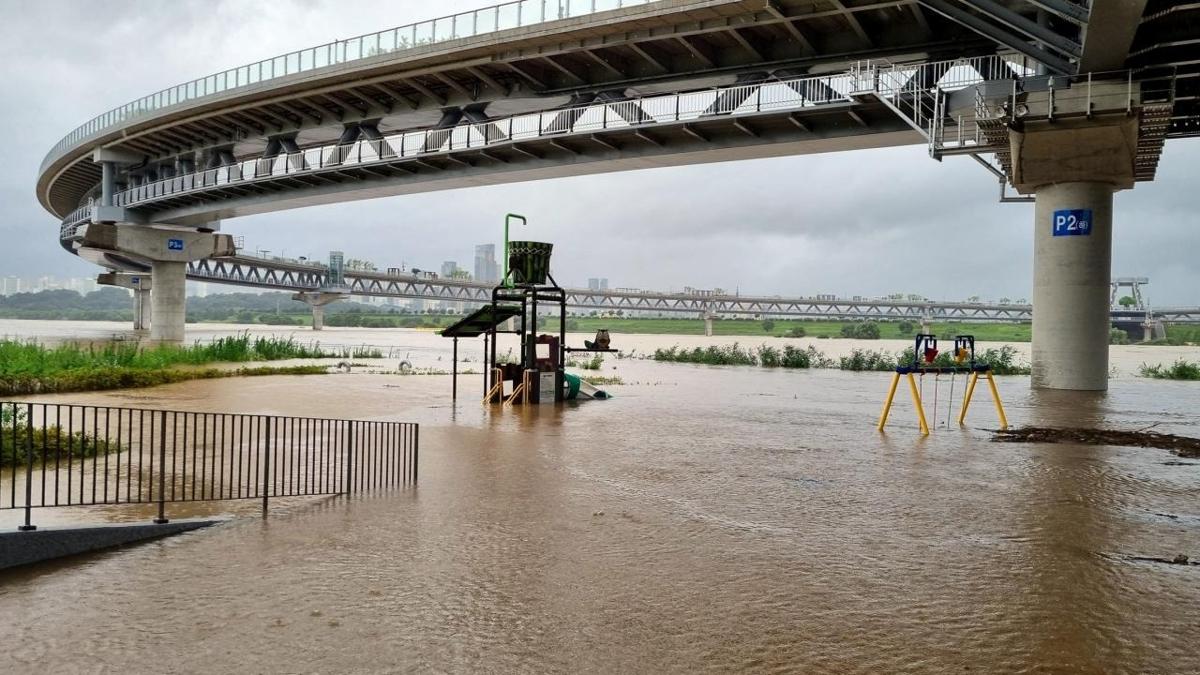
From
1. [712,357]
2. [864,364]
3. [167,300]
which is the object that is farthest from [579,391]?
[167,300]

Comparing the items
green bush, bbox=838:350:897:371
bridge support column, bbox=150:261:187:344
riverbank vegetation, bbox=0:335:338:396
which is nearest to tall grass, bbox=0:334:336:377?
riverbank vegetation, bbox=0:335:338:396

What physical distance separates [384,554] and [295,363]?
106 ft

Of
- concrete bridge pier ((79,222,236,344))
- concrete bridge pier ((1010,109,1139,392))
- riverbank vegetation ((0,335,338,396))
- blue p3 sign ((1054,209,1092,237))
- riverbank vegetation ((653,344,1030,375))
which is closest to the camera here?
riverbank vegetation ((0,335,338,396))

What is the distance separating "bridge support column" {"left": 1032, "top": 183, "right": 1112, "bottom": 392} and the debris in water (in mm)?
11195

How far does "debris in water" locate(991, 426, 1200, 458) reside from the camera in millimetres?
14477

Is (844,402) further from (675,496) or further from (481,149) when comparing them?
(481,149)

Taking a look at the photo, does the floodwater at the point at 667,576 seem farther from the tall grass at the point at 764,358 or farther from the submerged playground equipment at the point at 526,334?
the tall grass at the point at 764,358

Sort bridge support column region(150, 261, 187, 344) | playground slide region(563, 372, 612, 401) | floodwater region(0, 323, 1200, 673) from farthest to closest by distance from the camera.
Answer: bridge support column region(150, 261, 187, 344) → playground slide region(563, 372, 612, 401) → floodwater region(0, 323, 1200, 673)

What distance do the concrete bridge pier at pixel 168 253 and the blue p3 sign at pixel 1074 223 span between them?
53.5 metres

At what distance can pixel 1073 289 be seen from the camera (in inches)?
1035

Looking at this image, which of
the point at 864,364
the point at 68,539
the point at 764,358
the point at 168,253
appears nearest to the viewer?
the point at 68,539

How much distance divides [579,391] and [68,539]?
17014mm

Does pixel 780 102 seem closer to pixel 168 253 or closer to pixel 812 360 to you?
pixel 812 360

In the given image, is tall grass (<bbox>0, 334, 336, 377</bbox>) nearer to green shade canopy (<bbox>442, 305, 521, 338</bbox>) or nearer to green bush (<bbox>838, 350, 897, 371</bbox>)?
green shade canopy (<bbox>442, 305, 521, 338</bbox>)
